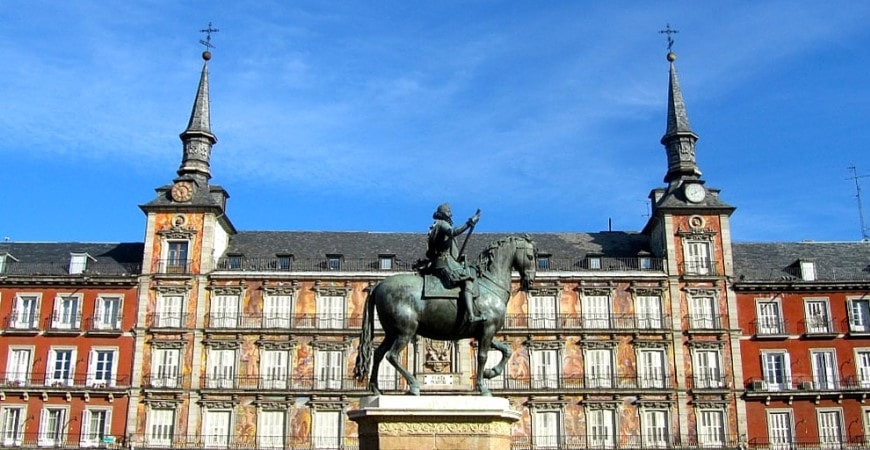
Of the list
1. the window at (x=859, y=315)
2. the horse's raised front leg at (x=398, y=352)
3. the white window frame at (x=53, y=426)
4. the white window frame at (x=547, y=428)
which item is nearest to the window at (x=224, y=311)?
the white window frame at (x=53, y=426)

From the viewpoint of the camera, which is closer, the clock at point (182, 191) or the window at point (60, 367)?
the window at point (60, 367)

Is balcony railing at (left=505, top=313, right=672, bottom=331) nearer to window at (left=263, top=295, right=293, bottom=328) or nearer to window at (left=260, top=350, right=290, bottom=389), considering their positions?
window at (left=263, top=295, right=293, bottom=328)

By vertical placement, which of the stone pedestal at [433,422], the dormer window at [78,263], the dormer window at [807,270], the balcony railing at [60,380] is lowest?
the stone pedestal at [433,422]

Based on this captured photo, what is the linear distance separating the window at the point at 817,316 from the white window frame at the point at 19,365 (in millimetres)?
46087

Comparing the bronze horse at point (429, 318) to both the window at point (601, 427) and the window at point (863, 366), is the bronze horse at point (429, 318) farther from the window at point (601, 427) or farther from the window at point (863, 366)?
the window at point (863, 366)

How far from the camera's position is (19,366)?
177 ft

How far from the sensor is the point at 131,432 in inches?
2062

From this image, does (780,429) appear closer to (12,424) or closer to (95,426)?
(95,426)

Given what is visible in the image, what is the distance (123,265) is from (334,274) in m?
13.4

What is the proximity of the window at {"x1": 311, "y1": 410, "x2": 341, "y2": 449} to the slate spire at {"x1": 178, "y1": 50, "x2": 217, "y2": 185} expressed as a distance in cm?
1737

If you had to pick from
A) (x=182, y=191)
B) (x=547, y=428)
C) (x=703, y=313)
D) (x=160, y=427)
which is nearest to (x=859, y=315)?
(x=703, y=313)

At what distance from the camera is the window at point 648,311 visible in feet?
179

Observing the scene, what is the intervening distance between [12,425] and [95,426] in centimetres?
475

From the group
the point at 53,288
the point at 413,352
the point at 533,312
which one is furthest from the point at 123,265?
the point at 533,312
